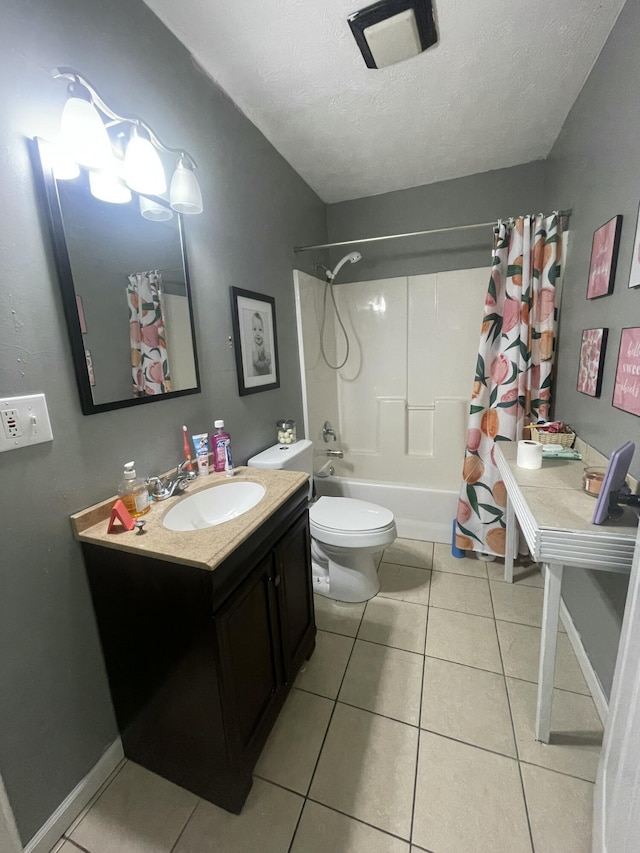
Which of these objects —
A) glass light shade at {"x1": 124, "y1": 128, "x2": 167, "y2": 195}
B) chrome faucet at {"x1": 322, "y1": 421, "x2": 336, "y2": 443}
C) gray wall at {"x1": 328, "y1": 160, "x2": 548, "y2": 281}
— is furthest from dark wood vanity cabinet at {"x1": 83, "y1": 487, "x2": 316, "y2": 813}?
gray wall at {"x1": 328, "y1": 160, "x2": 548, "y2": 281}

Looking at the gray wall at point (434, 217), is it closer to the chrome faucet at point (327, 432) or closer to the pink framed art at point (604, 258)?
the pink framed art at point (604, 258)

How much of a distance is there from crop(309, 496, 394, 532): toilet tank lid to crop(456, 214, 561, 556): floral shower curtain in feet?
2.10

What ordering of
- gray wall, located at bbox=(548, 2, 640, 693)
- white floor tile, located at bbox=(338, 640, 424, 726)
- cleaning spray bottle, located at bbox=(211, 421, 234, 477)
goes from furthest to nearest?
cleaning spray bottle, located at bbox=(211, 421, 234, 477)
white floor tile, located at bbox=(338, 640, 424, 726)
gray wall, located at bbox=(548, 2, 640, 693)

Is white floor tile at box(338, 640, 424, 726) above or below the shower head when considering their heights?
below

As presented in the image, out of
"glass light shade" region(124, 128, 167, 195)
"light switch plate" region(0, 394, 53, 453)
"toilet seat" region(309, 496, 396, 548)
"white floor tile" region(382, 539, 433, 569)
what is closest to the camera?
"light switch plate" region(0, 394, 53, 453)

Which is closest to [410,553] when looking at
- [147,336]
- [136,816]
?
[136,816]

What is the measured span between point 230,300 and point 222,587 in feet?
4.03

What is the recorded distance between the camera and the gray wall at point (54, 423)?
0.81m

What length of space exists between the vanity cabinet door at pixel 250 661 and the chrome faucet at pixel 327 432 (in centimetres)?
155

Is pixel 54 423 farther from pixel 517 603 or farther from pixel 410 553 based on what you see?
pixel 517 603

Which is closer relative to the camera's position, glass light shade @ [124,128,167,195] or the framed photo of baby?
glass light shade @ [124,128,167,195]

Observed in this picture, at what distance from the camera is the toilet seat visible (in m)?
1.63

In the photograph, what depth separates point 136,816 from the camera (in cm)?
99

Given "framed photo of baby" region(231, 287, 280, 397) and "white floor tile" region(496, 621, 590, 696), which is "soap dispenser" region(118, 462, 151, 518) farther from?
"white floor tile" region(496, 621, 590, 696)
